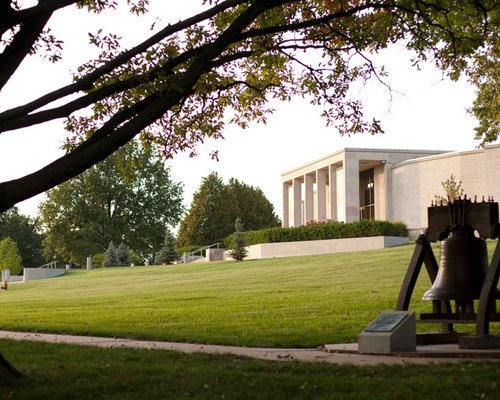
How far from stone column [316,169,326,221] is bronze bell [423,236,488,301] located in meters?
50.5

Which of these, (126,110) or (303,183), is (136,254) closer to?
(303,183)

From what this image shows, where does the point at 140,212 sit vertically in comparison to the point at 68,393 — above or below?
above

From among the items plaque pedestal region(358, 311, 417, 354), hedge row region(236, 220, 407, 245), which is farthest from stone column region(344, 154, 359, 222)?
plaque pedestal region(358, 311, 417, 354)

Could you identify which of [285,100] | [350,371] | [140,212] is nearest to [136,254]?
[140,212]

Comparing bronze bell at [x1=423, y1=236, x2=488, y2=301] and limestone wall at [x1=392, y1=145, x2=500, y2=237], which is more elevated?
limestone wall at [x1=392, y1=145, x2=500, y2=237]

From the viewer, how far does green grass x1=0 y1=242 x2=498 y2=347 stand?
13195mm

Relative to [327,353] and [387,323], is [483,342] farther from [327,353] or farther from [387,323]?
[327,353]

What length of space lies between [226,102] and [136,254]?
67.9m

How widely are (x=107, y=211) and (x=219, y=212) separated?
1103 centimetres

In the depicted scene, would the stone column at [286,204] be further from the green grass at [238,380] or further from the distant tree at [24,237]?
the green grass at [238,380]

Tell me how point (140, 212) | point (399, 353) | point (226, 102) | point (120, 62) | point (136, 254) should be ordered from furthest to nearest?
point (136, 254), point (140, 212), point (226, 102), point (399, 353), point (120, 62)

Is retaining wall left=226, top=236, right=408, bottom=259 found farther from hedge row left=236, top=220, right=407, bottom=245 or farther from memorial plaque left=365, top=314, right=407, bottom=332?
memorial plaque left=365, top=314, right=407, bottom=332

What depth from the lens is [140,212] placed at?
74125 millimetres

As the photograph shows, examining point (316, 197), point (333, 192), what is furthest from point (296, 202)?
point (333, 192)
